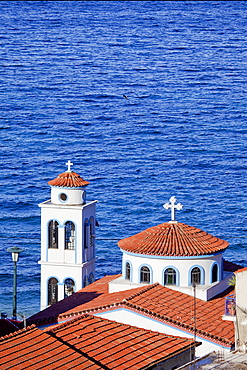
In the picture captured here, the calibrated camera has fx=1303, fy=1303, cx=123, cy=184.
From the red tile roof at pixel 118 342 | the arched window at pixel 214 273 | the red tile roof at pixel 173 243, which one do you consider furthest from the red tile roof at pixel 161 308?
the red tile roof at pixel 118 342

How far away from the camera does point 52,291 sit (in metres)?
66.9

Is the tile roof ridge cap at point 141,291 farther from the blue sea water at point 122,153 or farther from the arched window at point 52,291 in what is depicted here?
the blue sea water at point 122,153

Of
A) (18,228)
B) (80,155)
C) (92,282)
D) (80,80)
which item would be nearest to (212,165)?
(80,155)

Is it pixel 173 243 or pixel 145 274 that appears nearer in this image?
pixel 173 243

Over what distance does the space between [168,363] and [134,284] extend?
11262 mm

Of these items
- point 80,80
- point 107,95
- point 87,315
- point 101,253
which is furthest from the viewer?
point 80,80

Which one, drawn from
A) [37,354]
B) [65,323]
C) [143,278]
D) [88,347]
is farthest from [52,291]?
[37,354]

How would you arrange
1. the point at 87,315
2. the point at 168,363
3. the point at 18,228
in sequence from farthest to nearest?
the point at 18,228 → the point at 87,315 → the point at 168,363

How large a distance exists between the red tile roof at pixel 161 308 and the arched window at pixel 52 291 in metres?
5.42

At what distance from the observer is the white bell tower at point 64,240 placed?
6600 cm

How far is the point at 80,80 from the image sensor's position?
196875 mm

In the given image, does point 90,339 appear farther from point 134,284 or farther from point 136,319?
point 134,284

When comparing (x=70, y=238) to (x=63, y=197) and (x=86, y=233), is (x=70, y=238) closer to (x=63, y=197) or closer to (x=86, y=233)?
(x=86, y=233)

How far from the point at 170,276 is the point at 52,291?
990cm
